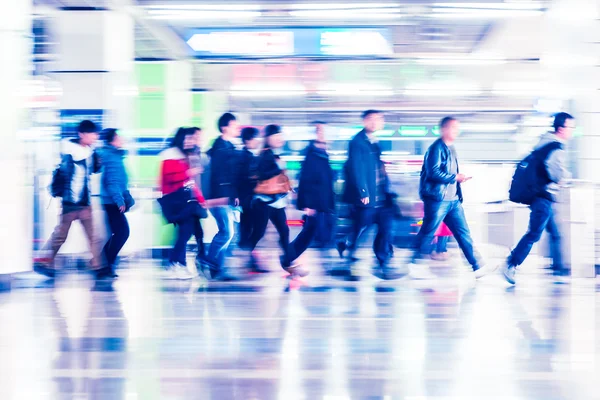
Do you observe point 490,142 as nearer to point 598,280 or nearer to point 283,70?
point 283,70

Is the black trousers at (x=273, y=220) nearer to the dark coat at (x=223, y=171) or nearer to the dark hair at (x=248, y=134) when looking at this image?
the dark coat at (x=223, y=171)

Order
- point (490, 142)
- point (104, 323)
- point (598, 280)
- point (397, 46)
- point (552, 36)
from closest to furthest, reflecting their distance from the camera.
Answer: point (104, 323) < point (598, 280) < point (552, 36) < point (397, 46) < point (490, 142)

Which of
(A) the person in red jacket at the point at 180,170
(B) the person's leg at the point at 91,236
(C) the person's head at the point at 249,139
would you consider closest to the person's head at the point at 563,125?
(C) the person's head at the point at 249,139

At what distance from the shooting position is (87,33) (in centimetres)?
1013

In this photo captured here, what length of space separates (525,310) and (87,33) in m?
A: 6.27

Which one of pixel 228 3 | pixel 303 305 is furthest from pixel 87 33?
pixel 303 305

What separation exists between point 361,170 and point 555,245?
84.0 inches

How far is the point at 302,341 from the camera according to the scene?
17.3ft

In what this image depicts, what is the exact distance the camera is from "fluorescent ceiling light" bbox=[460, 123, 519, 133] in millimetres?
13016

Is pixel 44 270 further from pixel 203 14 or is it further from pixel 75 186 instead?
pixel 203 14

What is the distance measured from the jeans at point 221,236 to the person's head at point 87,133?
56.1 inches

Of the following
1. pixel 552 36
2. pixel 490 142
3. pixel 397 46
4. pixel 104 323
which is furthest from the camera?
pixel 490 142

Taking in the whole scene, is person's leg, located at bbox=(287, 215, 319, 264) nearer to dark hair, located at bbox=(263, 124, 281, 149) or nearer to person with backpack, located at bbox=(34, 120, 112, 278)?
dark hair, located at bbox=(263, 124, 281, 149)

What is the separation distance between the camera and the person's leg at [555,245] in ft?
28.0
